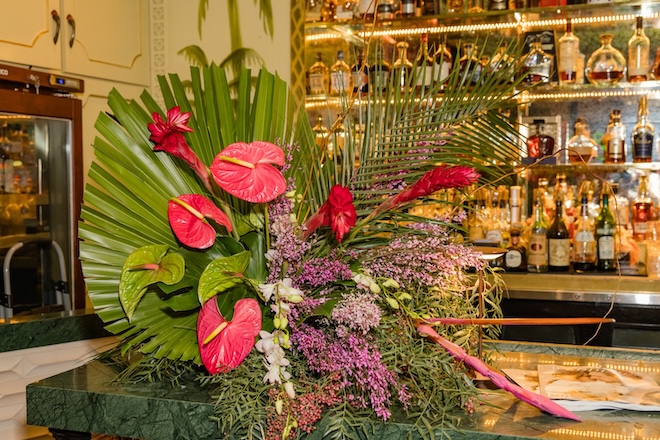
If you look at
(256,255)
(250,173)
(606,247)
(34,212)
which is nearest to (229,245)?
(256,255)

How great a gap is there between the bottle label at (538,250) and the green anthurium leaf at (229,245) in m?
2.20

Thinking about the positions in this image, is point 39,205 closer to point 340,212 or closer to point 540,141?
point 540,141

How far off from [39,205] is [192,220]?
2.26m

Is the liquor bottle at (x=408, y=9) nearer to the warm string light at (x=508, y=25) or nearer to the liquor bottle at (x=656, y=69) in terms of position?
the warm string light at (x=508, y=25)

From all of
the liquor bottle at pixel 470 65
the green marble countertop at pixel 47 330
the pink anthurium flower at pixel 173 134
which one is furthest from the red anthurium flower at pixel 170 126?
the green marble countertop at pixel 47 330

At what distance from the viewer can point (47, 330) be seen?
1.77 metres

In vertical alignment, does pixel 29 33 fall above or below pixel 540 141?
above

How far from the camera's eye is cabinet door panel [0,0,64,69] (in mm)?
2855

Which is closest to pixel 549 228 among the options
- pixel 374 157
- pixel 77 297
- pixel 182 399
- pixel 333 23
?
pixel 333 23

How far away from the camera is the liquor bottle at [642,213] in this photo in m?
3.11

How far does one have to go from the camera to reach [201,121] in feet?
3.91

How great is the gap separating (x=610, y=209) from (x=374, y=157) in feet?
7.41

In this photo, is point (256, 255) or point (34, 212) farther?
point (34, 212)

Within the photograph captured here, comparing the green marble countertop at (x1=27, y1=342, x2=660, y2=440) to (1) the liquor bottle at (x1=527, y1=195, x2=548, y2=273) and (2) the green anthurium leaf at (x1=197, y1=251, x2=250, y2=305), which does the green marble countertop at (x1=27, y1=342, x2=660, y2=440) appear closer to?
(2) the green anthurium leaf at (x1=197, y1=251, x2=250, y2=305)
